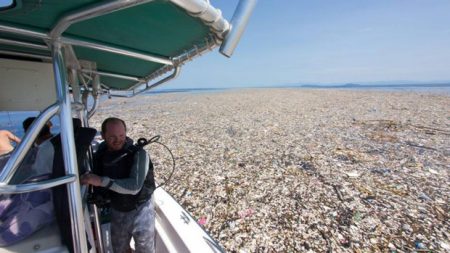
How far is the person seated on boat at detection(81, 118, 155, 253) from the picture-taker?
6.62ft

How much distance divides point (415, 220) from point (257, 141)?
5307 millimetres

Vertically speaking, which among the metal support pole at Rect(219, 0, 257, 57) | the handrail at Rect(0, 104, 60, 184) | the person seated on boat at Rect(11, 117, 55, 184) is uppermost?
the metal support pole at Rect(219, 0, 257, 57)

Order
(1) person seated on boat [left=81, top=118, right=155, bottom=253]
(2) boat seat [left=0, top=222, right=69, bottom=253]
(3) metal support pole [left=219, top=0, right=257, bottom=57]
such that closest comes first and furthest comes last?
(3) metal support pole [left=219, top=0, right=257, bottom=57], (2) boat seat [left=0, top=222, right=69, bottom=253], (1) person seated on boat [left=81, top=118, right=155, bottom=253]

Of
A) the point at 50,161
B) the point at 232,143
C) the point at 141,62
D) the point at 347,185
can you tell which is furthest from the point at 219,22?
the point at 232,143

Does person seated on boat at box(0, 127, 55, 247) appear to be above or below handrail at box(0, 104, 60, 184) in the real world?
below

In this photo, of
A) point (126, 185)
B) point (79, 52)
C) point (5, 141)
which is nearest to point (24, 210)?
point (126, 185)

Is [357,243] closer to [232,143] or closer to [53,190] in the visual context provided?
[53,190]

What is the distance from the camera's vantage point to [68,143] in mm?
1150

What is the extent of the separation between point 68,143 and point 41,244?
0.64 m

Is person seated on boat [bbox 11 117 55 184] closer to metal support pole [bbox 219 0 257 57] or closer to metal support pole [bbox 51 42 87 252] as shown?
metal support pole [bbox 51 42 87 252]

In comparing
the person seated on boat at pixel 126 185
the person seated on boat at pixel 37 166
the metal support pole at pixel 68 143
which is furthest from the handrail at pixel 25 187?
the person seated on boat at pixel 126 185

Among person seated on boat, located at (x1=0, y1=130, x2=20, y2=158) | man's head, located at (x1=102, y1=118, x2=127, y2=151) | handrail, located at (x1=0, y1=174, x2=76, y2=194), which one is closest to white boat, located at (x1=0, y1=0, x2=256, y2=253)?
handrail, located at (x1=0, y1=174, x2=76, y2=194)

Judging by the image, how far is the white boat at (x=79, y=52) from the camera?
99 cm

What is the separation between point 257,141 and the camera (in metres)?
8.57
